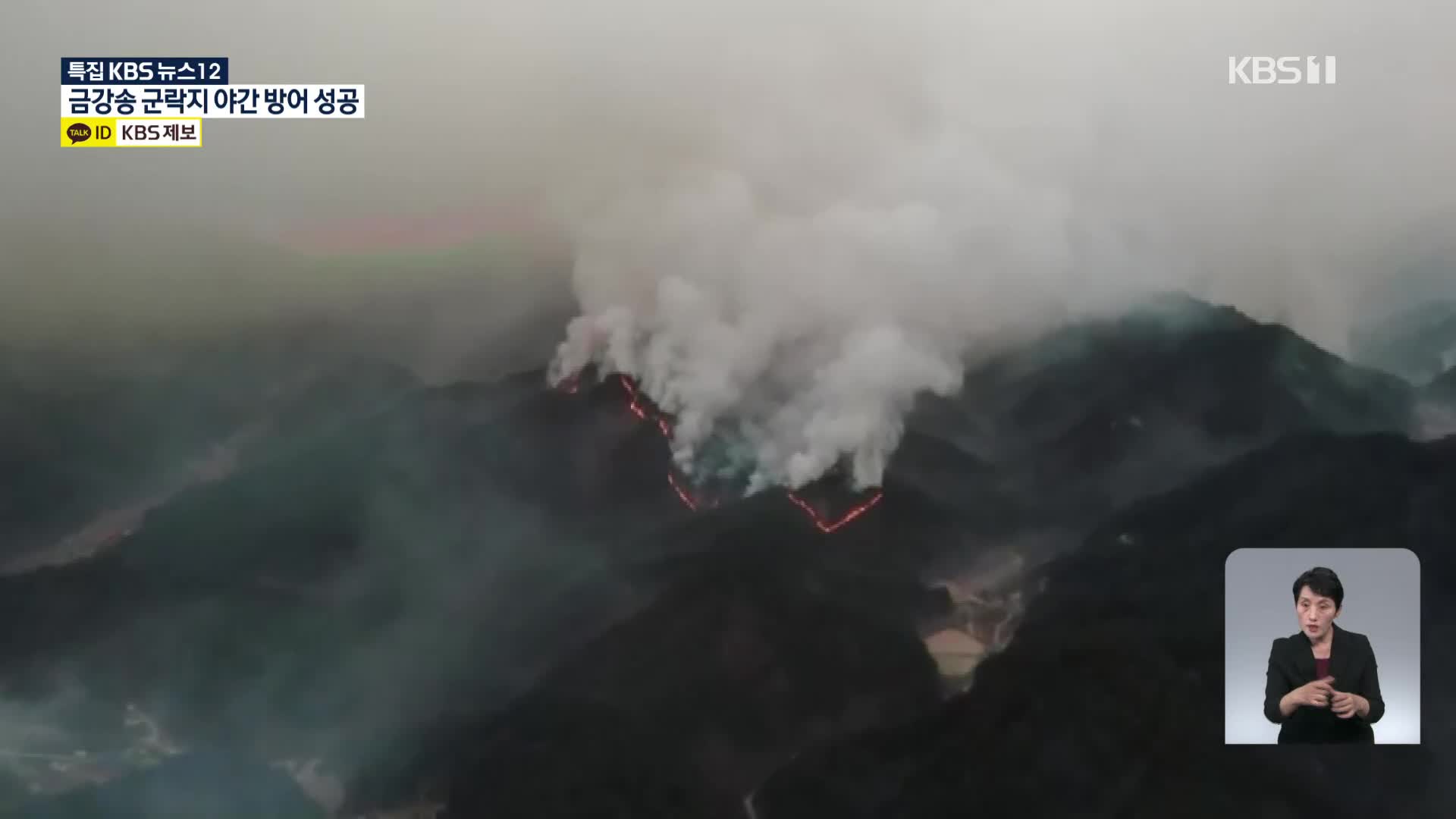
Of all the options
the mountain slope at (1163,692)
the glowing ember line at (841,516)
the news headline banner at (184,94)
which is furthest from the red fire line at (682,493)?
the news headline banner at (184,94)

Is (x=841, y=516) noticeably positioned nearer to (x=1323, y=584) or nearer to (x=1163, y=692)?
(x=1163, y=692)

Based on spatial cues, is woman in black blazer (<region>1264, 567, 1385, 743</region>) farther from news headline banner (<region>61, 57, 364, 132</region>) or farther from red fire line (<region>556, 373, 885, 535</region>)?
news headline banner (<region>61, 57, 364, 132</region>)

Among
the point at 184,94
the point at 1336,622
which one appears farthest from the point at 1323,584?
the point at 184,94

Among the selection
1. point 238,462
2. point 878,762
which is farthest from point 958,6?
point 238,462

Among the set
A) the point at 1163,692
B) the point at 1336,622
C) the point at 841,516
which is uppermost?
the point at 841,516

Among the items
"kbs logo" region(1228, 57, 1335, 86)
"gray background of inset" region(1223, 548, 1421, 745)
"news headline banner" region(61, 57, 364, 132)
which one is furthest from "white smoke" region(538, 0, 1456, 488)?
"gray background of inset" region(1223, 548, 1421, 745)

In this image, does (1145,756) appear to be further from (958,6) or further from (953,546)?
(958,6)

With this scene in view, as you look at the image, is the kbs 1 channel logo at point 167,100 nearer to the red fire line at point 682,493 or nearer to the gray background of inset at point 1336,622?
the red fire line at point 682,493
